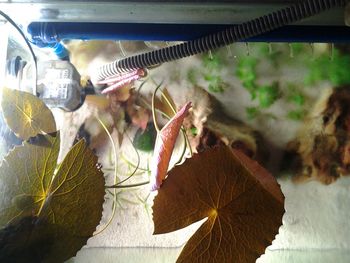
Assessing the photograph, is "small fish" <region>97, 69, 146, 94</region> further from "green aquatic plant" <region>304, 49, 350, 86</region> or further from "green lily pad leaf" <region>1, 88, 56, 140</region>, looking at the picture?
"green aquatic plant" <region>304, 49, 350, 86</region>

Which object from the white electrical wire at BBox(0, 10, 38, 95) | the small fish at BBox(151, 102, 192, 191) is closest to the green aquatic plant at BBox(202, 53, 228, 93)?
the small fish at BBox(151, 102, 192, 191)

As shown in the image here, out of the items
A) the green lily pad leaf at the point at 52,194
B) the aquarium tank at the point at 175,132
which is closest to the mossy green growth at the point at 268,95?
the aquarium tank at the point at 175,132

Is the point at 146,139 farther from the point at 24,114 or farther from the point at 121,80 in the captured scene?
the point at 24,114

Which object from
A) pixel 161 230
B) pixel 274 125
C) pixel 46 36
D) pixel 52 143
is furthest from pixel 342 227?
pixel 46 36

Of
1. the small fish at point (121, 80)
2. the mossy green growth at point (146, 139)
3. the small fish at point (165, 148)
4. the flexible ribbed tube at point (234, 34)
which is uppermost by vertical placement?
the flexible ribbed tube at point (234, 34)

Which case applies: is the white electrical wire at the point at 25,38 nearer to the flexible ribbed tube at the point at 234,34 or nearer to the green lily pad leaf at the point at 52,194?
the flexible ribbed tube at the point at 234,34

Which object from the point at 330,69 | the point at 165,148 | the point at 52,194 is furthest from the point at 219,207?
the point at 330,69
